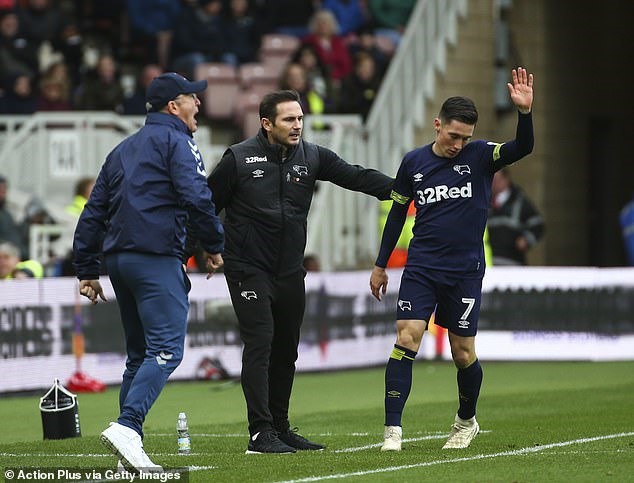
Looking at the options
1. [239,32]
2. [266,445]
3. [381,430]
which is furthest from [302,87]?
[266,445]

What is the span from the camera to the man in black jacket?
10945 mm

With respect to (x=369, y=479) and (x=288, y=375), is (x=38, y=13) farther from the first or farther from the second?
(x=369, y=479)

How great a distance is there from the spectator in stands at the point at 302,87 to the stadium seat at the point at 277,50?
1790 millimetres

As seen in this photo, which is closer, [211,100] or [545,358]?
[545,358]

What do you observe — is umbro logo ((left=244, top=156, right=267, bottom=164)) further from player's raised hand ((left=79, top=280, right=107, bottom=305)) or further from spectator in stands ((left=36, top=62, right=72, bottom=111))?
spectator in stands ((left=36, top=62, right=72, bottom=111))

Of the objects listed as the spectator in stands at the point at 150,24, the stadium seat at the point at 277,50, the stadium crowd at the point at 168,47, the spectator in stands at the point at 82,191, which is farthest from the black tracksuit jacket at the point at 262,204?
the spectator in stands at the point at 150,24

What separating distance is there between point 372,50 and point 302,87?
210 centimetres

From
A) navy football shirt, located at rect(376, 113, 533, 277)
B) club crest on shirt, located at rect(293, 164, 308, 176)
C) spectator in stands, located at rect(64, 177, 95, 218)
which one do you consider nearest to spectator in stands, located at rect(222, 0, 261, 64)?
spectator in stands, located at rect(64, 177, 95, 218)

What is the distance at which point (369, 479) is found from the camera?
9.30 m

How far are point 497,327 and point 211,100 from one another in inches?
242

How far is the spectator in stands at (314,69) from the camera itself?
77.5 feet

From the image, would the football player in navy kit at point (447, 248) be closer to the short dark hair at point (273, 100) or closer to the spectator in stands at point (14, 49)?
the short dark hair at point (273, 100)

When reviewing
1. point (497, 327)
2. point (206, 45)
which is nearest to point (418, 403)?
point (497, 327)

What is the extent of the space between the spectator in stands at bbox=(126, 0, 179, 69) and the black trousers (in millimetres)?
14915
